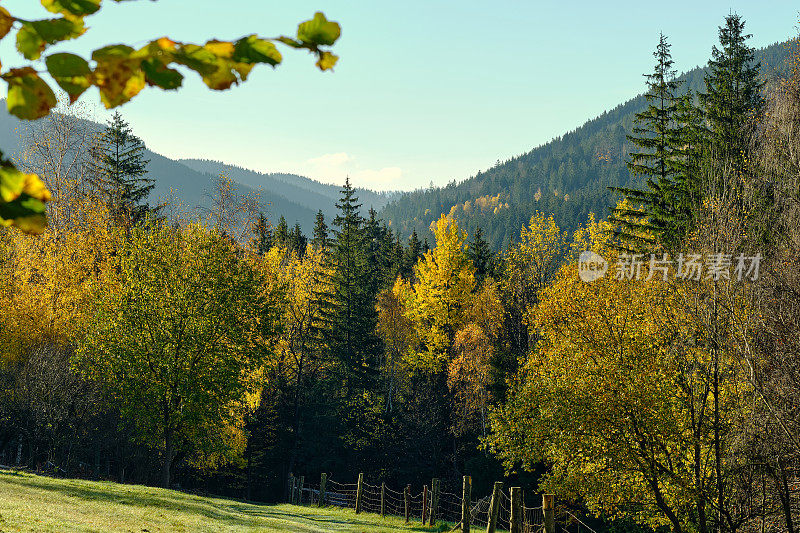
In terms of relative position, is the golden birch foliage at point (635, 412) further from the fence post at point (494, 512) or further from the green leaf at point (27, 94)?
the green leaf at point (27, 94)

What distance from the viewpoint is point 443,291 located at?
36125mm

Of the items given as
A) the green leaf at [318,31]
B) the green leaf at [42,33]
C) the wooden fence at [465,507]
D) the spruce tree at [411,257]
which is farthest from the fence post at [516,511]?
the spruce tree at [411,257]

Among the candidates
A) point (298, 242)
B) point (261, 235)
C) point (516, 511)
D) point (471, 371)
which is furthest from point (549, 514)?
point (298, 242)

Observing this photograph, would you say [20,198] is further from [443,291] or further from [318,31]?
[443,291]

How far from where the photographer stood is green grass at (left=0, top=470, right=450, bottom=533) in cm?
1187

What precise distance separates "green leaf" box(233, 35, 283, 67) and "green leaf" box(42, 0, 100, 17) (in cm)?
38

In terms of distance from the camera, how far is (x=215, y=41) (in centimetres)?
121

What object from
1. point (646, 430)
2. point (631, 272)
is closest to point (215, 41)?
point (646, 430)

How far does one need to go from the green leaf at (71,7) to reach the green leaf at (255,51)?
1.26ft

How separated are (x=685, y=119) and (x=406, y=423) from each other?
→ 24884 millimetres

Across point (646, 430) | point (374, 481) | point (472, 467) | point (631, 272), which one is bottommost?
point (374, 481)

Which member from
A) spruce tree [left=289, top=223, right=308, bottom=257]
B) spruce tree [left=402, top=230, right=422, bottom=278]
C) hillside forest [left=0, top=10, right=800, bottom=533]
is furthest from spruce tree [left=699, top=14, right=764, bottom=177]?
spruce tree [left=289, top=223, right=308, bottom=257]

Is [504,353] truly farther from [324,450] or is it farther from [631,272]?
[324,450]

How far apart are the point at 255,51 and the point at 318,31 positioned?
146 millimetres
